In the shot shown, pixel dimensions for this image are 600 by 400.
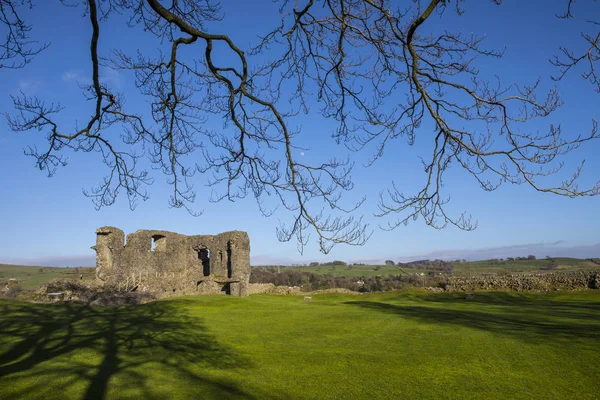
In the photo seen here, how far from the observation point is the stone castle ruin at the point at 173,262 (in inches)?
1115

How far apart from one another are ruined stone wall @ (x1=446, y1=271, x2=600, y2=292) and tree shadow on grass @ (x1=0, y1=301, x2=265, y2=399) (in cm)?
2594

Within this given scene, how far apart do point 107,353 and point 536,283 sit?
31469 millimetres

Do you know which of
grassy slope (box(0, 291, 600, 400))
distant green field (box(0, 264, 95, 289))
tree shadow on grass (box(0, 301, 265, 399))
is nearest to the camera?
grassy slope (box(0, 291, 600, 400))

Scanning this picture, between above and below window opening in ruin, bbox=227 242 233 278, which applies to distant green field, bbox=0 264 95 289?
below

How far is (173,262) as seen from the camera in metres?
34.0

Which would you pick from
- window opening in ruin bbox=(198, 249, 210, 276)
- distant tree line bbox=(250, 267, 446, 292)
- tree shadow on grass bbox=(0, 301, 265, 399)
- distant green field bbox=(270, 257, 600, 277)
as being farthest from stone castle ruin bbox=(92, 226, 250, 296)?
distant green field bbox=(270, 257, 600, 277)

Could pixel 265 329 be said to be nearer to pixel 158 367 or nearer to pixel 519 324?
pixel 158 367

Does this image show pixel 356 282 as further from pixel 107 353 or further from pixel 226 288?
pixel 107 353

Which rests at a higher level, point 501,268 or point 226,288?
point 226,288

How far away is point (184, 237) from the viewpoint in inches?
1414

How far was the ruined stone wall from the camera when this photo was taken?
3015 centimetres

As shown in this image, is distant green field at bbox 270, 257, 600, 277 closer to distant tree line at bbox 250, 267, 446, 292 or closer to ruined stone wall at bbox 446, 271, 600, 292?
distant tree line at bbox 250, 267, 446, 292

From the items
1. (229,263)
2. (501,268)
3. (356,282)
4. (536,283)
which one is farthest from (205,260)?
(501,268)

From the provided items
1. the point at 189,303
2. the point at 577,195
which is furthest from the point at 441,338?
the point at 189,303
